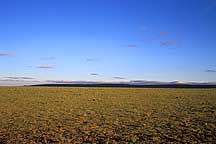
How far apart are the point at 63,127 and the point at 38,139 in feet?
9.19

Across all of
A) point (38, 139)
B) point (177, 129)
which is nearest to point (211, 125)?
point (177, 129)

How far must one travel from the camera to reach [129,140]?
425 inches

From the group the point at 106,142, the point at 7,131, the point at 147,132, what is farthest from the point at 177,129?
the point at 7,131

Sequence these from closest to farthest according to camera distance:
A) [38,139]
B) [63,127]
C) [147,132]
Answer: [38,139], [147,132], [63,127]

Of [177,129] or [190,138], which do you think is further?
[177,129]

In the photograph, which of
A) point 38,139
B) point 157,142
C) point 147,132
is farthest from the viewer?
point 147,132

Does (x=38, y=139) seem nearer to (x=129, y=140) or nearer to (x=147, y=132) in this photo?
(x=129, y=140)

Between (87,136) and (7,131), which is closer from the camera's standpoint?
(87,136)

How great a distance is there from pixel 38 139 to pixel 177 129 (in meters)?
7.07

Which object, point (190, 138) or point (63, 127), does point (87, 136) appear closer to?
point (63, 127)

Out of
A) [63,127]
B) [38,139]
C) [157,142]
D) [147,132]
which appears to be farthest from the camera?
[63,127]

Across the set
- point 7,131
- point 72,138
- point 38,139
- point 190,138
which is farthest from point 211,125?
point 7,131

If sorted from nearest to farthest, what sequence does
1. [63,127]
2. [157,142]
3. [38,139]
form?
1. [157,142]
2. [38,139]
3. [63,127]

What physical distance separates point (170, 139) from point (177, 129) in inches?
89.9
